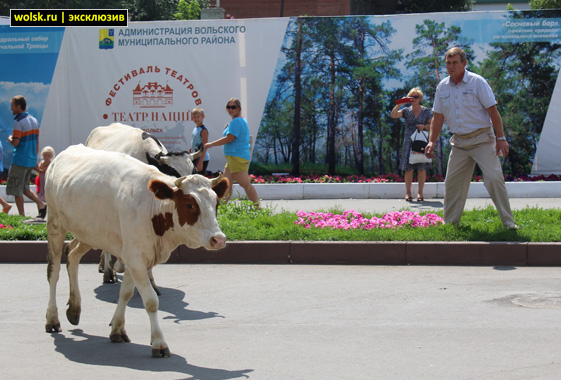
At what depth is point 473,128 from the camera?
33.0 ft

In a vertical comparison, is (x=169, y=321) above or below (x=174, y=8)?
below

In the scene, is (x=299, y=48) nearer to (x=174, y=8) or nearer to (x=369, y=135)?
(x=369, y=135)

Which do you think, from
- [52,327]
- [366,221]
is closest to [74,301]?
[52,327]

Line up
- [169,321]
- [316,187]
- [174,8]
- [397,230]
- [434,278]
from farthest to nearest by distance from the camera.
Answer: [174,8]
[316,187]
[397,230]
[434,278]
[169,321]

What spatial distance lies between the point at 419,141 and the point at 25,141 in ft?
22.1

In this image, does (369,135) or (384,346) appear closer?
(384,346)

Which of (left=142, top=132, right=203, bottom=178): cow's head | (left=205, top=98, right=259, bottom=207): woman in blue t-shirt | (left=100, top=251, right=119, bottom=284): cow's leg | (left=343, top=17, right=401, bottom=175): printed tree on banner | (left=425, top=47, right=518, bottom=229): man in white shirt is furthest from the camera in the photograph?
(left=343, top=17, right=401, bottom=175): printed tree on banner

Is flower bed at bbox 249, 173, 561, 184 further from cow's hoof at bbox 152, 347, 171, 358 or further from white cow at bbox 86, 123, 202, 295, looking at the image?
cow's hoof at bbox 152, 347, 171, 358

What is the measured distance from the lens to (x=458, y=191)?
1035 centimetres

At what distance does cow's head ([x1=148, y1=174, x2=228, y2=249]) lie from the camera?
5762mm

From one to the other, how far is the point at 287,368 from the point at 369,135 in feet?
42.4

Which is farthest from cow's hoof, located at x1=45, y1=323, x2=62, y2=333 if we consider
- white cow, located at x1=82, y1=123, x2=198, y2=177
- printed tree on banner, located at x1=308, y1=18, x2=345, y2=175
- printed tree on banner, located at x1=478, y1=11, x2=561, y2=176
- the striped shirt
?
printed tree on banner, located at x1=478, y1=11, x2=561, y2=176

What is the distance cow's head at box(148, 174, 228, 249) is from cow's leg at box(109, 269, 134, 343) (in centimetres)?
67

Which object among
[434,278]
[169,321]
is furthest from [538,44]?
[169,321]
